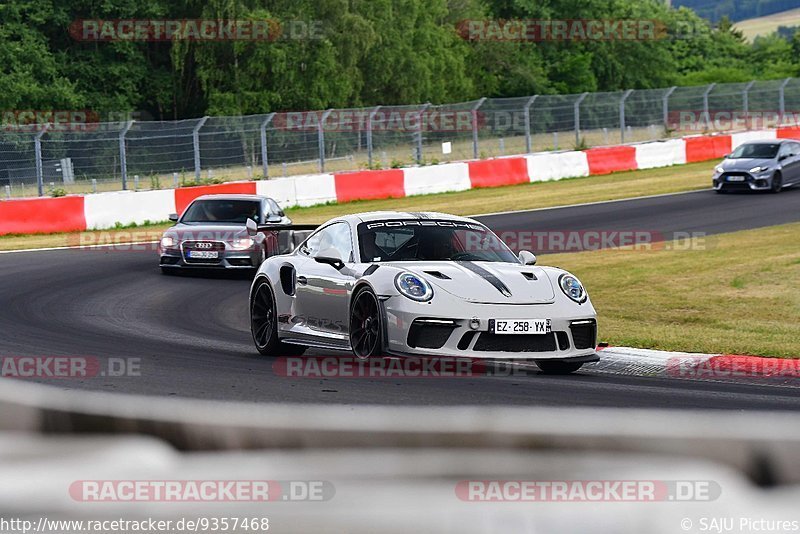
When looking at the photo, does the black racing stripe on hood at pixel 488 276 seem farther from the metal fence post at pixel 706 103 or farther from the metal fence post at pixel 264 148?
the metal fence post at pixel 706 103

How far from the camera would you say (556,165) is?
1410 inches

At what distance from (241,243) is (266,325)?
24.3ft

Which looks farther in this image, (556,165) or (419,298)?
(556,165)

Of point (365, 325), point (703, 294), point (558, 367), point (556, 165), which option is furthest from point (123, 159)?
point (558, 367)

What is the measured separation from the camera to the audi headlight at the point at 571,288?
9.98 m

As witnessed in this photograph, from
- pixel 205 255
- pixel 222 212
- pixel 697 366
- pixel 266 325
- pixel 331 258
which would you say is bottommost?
pixel 697 366

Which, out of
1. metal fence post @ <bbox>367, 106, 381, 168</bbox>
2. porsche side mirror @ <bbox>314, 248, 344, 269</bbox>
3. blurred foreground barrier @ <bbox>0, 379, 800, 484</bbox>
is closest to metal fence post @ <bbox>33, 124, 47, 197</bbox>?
metal fence post @ <bbox>367, 106, 381, 168</bbox>

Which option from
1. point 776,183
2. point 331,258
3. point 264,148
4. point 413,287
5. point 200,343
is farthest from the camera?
point 264,148

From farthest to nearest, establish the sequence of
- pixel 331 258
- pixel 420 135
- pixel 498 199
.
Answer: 1. pixel 420 135
2. pixel 498 199
3. pixel 331 258

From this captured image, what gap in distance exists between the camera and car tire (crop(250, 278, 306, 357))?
11.3 metres

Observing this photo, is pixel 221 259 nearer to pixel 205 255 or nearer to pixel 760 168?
pixel 205 255

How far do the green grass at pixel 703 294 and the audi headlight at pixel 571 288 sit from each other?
4.73ft

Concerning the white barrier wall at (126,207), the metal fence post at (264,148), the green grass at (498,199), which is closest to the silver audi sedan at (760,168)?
the green grass at (498,199)

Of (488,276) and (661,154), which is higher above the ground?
(488,276)
